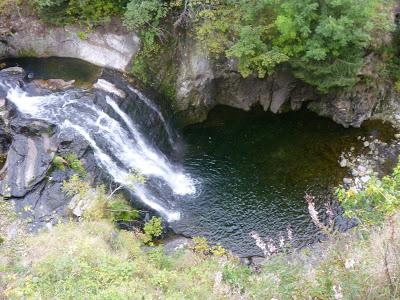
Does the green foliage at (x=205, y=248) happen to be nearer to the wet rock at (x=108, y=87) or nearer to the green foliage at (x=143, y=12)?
the wet rock at (x=108, y=87)

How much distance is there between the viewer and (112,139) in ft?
44.7

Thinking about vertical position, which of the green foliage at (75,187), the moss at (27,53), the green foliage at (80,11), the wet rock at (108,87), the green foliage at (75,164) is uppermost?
the green foliage at (80,11)

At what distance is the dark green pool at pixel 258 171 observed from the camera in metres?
12.5

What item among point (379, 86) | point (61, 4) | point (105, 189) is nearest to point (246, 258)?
point (105, 189)

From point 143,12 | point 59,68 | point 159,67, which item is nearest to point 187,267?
point 159,67

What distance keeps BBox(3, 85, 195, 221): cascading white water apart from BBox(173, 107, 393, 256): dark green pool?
30.6 inches

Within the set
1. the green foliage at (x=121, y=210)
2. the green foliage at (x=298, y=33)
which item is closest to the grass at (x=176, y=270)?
the green foliage at (x=121, y=210)

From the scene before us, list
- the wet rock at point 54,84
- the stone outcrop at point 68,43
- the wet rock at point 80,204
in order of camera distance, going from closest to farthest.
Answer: the wet rock at point 80,204 < the wet rock at point 54,84 < the stone outcrop at point 68,43

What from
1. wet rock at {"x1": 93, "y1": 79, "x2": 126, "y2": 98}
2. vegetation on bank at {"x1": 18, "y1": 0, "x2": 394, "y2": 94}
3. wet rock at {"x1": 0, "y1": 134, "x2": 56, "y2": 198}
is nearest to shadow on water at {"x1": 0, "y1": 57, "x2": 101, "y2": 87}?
wet rock at {"x1": 93, "y1": 79, "x2": 126, "y2": 98}

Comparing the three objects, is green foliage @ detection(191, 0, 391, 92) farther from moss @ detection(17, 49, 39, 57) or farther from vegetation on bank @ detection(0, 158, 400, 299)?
moss @ detection(17, 49, 39, 57)

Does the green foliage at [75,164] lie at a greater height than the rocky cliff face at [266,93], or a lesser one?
lesser

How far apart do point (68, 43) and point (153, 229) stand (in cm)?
848

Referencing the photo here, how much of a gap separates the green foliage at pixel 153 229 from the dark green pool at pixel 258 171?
64cm

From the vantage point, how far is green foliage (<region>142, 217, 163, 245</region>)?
39.6 ft
